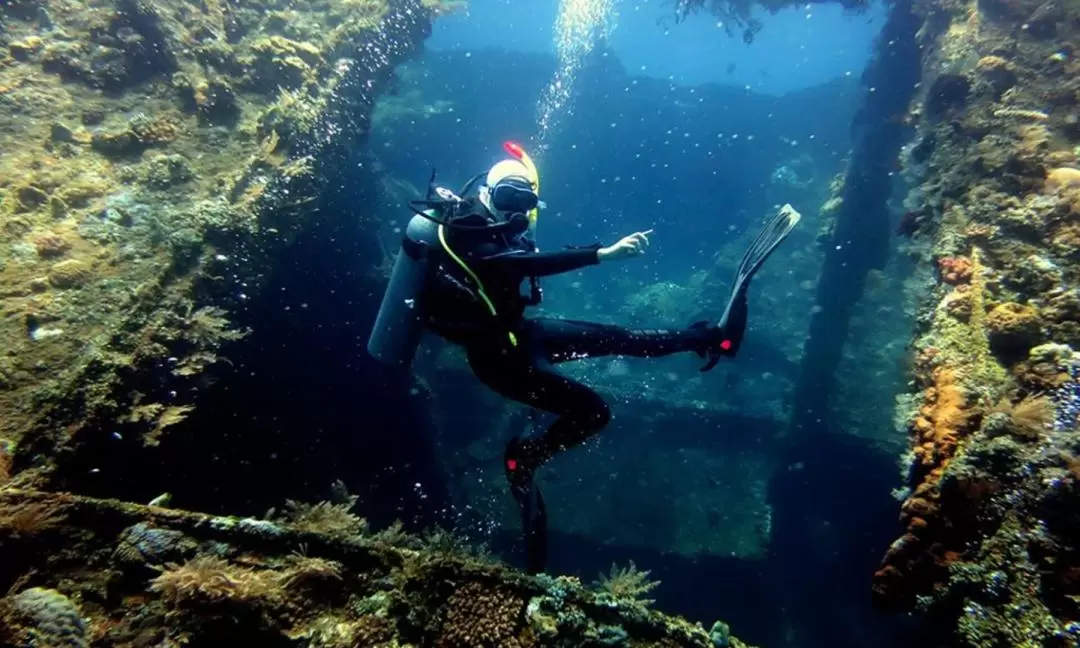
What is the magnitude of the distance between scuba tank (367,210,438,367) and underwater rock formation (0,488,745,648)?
2.35 m

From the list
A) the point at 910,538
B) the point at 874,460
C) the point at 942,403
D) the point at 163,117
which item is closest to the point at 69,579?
the point at 910,538

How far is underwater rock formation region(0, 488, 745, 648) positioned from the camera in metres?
2.33

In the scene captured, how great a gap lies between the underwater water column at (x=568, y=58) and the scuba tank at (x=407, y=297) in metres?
21.2

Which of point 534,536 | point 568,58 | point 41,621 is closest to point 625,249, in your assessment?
point 534,536

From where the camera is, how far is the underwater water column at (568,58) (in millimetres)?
24984

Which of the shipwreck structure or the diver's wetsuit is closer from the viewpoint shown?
the shipwreck structure

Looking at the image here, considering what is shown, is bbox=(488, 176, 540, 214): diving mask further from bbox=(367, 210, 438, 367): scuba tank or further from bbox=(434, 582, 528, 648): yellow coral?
bbox=(434, 582, 528, 648): yellow coral

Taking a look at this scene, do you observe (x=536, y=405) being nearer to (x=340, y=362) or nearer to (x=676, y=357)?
(x=340, y=362)

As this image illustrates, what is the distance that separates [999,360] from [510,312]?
152 inches

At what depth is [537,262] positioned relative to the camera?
4301 millimetres

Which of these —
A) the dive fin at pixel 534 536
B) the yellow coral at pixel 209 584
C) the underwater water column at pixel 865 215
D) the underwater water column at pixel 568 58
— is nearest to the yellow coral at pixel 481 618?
the yellow coral at pixel 209 584

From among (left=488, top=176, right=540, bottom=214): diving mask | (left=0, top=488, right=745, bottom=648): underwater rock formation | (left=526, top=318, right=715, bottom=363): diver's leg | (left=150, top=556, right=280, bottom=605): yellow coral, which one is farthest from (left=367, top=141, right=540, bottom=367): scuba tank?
(left=150, top=556, right=280, bottom=605): yellow coral

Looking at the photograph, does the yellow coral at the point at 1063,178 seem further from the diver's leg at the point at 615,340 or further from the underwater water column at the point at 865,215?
the underwater water column at the point at 865,215

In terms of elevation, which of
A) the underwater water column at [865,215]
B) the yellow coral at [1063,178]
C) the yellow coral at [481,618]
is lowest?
the yellow coral at [481,618]
